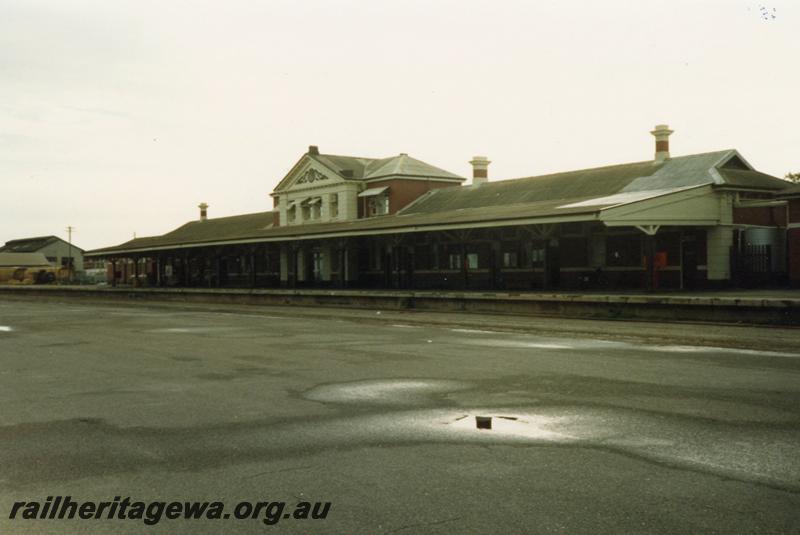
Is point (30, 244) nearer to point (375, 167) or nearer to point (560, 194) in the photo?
point (375, 167)

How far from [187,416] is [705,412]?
16.7 feet

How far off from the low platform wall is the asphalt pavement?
17.9 ft

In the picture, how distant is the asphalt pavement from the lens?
4590mm

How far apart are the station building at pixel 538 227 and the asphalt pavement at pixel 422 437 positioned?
54.4ft

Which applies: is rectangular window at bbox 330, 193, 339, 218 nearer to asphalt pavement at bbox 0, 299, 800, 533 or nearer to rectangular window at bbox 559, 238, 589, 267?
rectangular window at bbox 559, 238, 589, 267

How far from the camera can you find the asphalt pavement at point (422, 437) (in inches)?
181

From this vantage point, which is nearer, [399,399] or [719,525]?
[719,525]

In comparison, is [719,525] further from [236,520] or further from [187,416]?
[187,416]

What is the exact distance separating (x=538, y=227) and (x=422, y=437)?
98.3 feet

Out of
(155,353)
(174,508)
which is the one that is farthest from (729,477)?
(155,353)

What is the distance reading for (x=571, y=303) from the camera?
24.0 metres

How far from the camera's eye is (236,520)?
453cm

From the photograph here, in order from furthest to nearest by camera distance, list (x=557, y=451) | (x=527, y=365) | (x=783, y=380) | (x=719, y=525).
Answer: (x=527, y=365), (x=783, y=380), (x=557, y=451), (x=719, y=525)

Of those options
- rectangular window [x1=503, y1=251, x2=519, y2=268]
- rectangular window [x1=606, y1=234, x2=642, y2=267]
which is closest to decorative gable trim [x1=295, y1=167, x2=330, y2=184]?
rectangular window [x1=503, y1=251, x2=519, y2=268]
